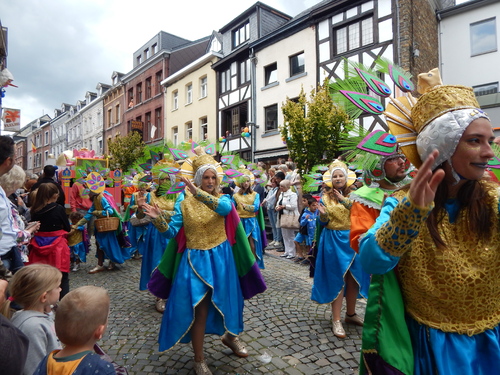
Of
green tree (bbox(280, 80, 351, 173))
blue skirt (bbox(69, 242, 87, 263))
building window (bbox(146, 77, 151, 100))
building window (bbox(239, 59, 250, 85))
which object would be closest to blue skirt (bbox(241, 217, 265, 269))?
blue skirt (bbox(69, 242, 87, 263))

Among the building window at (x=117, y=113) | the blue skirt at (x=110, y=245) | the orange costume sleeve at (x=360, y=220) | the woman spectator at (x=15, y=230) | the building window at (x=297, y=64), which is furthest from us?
the building window at (x=117, y=113)

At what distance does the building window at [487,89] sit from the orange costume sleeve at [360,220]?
526 inches

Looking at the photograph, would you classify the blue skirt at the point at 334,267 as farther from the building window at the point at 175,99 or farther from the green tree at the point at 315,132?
the building window at the point at 175,99

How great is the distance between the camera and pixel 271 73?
18.0 metres

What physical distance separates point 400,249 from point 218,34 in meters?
24.1

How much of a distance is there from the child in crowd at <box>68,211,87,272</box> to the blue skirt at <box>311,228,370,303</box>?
5079mm

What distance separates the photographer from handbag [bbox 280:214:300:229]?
27.1ft

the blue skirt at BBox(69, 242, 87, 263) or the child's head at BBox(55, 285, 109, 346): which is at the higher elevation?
the child's head at BBox(55, 285, 109, 346)

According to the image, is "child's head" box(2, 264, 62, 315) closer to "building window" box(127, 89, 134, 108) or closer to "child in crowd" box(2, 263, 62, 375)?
"child in crowd" box(2, 263, 62, 375)

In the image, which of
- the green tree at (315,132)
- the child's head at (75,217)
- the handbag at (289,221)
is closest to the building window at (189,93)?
the green tree at (315,132)

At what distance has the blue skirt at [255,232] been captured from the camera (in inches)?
266

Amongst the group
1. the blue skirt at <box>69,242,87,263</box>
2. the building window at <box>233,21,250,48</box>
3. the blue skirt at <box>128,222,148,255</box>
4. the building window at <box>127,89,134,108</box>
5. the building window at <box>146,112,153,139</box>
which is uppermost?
the building window at <box>233,21,250,48</box>

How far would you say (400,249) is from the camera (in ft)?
4.58

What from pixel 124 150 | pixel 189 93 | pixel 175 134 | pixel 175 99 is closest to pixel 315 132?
pixel 189 93
